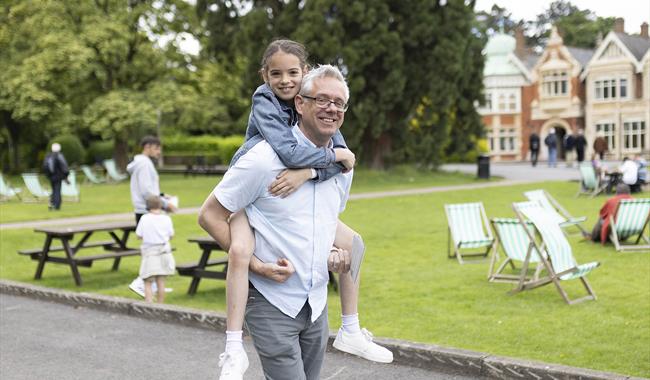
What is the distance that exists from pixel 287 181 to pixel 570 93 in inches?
2338

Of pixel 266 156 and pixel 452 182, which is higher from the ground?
pixel 266 156

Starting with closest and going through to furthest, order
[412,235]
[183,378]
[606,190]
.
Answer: [183,378], [412,235], [606,190]

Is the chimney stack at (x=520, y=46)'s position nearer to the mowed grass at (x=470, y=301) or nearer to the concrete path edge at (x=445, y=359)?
the mowed grass at (x=470, y=301)

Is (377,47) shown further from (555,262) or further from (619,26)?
(619,26)

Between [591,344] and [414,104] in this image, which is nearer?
[591,344]

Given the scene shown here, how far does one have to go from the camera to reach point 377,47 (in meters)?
28.5

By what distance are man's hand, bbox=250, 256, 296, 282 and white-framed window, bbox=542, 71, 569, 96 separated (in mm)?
59487

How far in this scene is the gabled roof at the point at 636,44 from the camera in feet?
186

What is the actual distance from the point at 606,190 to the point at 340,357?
18.5 meters

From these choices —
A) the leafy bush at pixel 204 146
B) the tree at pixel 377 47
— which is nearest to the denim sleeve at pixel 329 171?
the tree at pixel 377 47

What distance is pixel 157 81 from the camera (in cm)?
3981

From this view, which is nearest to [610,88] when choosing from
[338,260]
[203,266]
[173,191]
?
[173,191]

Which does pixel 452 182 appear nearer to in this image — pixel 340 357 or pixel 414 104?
pixel 414 104

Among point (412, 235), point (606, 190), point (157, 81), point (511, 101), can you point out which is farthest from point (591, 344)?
point (511, 101)
